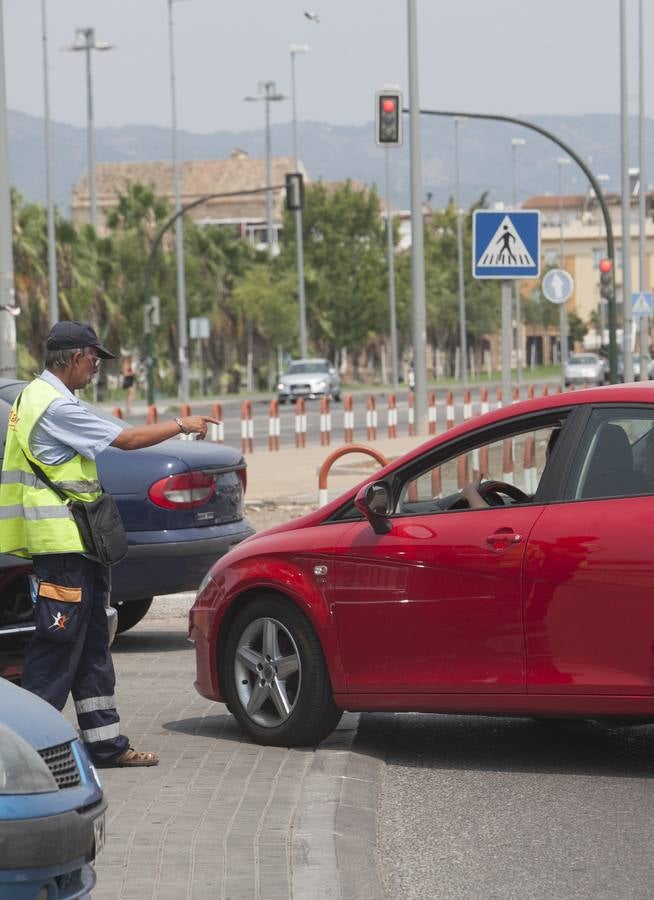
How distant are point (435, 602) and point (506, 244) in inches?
357

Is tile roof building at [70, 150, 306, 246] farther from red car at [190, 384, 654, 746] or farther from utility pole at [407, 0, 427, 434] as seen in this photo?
red car at [190, 384, 654, 746]

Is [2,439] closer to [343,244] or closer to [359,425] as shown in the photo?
[359,425]

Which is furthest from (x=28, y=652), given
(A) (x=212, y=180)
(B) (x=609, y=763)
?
(A) (x=212, y=180)

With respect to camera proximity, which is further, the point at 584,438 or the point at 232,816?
the point at 584,438

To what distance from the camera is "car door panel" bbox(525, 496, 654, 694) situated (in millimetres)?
6926

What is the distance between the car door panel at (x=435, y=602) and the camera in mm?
7191

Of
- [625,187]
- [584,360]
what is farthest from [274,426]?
[584,360]

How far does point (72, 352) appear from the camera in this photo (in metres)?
7.00

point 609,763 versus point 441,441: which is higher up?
point 441,441

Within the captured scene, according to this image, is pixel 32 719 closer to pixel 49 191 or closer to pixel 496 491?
pixel 496 491

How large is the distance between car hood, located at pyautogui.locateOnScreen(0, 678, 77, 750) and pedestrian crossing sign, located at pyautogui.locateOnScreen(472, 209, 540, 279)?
37.4ft

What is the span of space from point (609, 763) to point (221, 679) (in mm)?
1689

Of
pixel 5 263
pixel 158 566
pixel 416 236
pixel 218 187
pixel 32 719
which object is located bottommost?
pixel 158 566

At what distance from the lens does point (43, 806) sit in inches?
173
